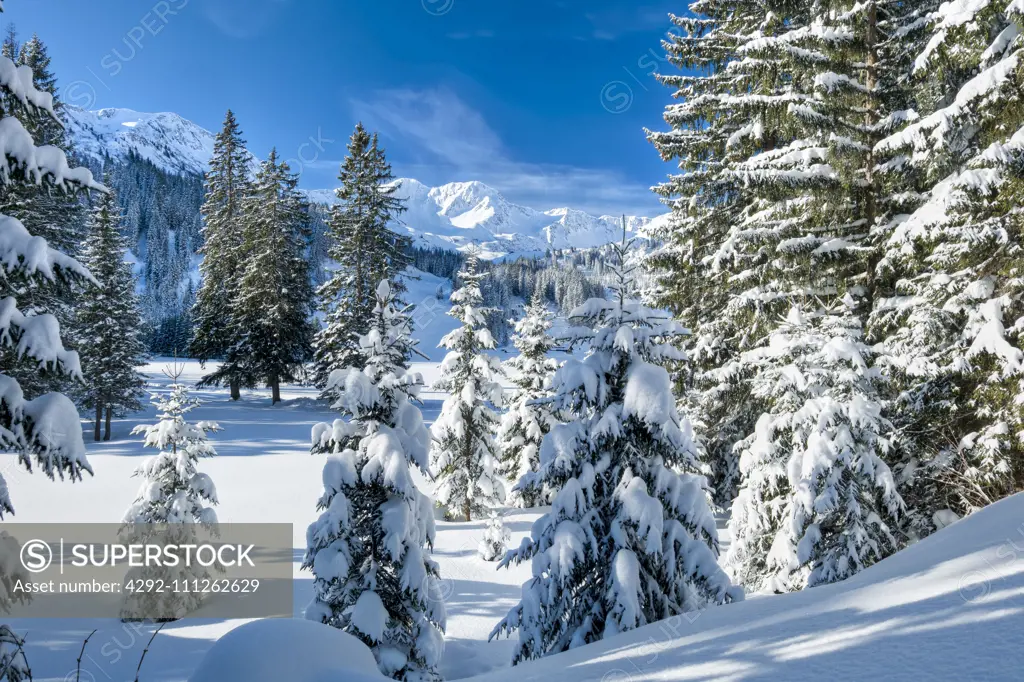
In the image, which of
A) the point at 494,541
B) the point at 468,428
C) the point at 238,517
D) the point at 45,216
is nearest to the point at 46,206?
the point at 45,216

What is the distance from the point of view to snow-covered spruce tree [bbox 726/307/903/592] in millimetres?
8898

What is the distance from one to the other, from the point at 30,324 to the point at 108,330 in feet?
86.7

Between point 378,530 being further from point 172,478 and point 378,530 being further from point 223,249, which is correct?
point 223,249

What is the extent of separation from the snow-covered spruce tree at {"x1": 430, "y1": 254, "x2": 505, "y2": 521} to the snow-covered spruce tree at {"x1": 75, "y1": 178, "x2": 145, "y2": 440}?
17.5 metres

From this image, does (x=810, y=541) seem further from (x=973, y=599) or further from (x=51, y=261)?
(x=51, y=261)

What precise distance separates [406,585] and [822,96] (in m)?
13.0

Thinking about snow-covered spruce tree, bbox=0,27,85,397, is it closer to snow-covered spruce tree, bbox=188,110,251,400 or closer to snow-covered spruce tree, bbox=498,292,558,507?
snow-covered spruce tree, bbox=188,110,251,400

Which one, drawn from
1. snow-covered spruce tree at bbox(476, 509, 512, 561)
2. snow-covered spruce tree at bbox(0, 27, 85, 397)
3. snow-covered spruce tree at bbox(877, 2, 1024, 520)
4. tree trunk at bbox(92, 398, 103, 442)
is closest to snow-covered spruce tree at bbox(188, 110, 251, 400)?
tree trunk at bbox(92, 398, 103, 442)

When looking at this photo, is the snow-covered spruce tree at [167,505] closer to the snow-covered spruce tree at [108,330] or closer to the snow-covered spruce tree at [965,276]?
the snow-covered spruce tree at [965,276]

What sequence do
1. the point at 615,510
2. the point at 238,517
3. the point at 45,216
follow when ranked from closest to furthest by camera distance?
1. the point at 615,510
2. the point at 238,517
3. the point at 45,216

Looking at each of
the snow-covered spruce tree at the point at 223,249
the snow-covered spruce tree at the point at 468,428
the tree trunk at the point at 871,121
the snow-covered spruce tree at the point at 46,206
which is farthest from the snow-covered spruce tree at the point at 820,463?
the snow-covered spruce tree at the point at 223,249

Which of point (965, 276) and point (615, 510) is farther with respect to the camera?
point (965, 276)

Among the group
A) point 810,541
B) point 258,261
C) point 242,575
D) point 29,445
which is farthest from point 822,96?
point 258,261

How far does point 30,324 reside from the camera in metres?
4.97
